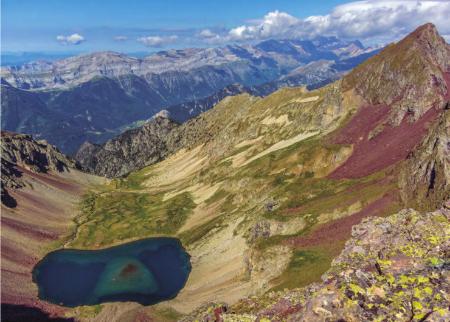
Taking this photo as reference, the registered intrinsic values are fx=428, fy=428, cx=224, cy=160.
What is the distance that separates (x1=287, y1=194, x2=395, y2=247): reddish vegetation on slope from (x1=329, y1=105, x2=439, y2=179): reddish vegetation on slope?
72.7 feet

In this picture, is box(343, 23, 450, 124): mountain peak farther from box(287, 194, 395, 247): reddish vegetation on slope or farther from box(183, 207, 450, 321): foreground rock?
box(183, 207, 450, 321): foreground rock

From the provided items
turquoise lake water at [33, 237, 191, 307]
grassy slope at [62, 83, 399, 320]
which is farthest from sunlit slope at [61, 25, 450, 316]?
turquoise lake water at [33, 237, 191, 307]

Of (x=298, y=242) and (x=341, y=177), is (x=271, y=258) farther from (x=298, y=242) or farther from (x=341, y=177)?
(x=341, y=177)

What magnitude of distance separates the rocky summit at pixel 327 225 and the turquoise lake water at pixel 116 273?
4966 millimetres

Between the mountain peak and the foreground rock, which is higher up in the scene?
the mountain peak

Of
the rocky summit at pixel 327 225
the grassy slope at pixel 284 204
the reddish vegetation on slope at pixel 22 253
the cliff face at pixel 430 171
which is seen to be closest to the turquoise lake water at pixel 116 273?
the reddish vegetation on slope at pixel 22 253

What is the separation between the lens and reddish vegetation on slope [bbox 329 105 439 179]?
11675cm

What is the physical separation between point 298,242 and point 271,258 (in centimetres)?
754

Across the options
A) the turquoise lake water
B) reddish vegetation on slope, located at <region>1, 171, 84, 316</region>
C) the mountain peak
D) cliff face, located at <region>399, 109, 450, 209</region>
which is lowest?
the turquoise lake water

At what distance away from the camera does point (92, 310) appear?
110688mm

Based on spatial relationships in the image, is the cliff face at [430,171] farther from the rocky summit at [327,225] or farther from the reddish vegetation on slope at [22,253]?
the reddish vegetation on slope at [22,253]

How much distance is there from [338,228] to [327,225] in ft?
20.0

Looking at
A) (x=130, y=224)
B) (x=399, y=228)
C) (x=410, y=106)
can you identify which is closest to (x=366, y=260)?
(x=399, y=228)

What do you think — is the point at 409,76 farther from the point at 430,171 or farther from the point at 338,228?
the point at 338,228
